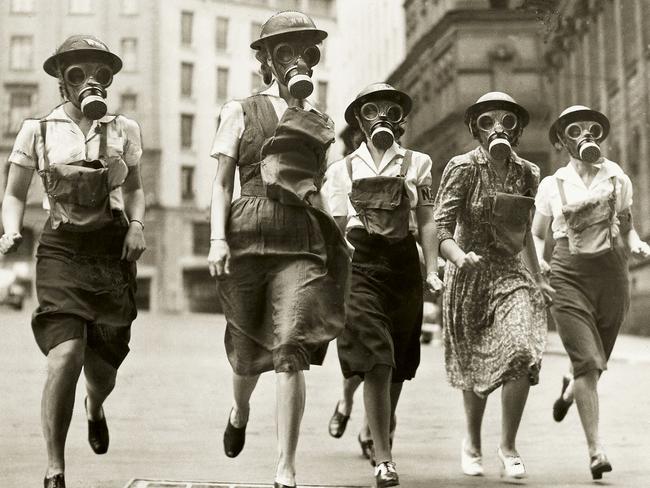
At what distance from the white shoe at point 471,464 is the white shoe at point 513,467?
0.68 feet

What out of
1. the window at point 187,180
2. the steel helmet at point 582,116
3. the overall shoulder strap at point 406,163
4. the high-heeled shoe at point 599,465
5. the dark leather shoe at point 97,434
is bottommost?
the high-heeled shoe at point 599,465

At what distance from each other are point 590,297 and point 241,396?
2.21 meters

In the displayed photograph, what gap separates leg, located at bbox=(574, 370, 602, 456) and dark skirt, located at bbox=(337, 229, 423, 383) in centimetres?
91

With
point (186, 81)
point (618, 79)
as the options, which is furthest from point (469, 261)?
point (186, 81)

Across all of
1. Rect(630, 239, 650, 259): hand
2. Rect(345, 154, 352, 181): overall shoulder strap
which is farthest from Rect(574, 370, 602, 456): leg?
Rect(345, 154, 352, 181): overall shoulder strap

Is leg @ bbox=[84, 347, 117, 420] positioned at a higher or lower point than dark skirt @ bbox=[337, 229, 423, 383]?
lower

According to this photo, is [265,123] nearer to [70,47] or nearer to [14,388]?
[70,47]

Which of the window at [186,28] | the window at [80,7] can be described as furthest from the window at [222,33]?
the window at [80,7]

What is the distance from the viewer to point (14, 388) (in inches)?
533

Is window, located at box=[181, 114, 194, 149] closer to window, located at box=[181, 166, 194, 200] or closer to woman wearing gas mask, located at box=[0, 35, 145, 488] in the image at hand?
window, located at box=[181, 166, 194, 200]

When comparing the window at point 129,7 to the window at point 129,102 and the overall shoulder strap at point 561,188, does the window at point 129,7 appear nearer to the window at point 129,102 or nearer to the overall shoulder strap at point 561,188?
the window at point 129,102

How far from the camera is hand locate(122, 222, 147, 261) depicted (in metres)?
6.76

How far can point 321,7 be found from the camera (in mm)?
32000

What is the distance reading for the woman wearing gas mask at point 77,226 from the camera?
653cm
